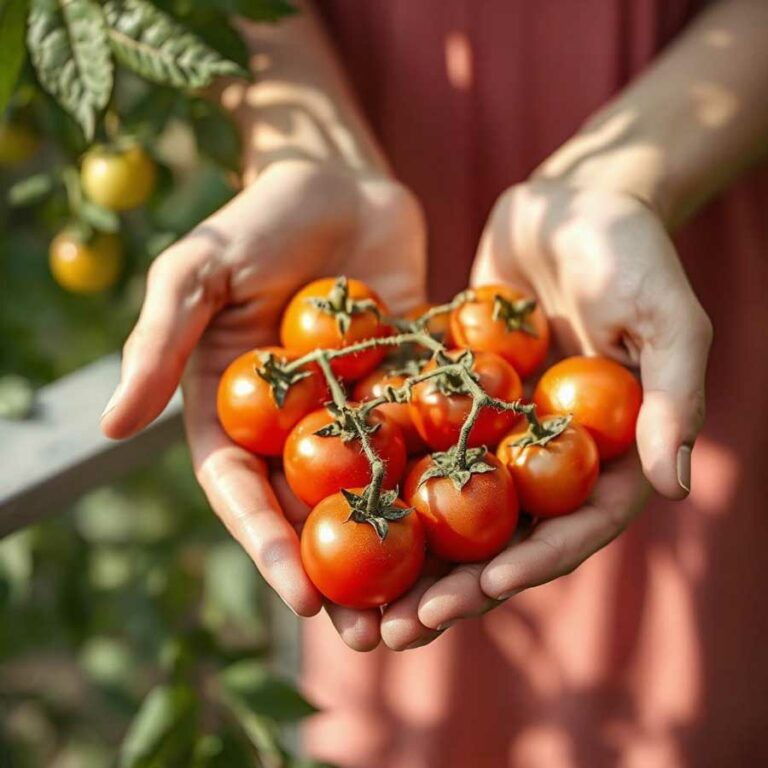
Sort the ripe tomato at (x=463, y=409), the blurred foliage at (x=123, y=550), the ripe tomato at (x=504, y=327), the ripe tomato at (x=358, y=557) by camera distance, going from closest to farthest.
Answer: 1. the ripe tomato at (x=358, y=557)
2. the ripe tomato at (x=463, y=409)
3. the ripe tomato at (x=504, y=327)
4. the blurred foliage at (x=123, y=550)

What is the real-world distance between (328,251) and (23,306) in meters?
0.53

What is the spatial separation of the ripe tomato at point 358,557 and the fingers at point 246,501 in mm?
21

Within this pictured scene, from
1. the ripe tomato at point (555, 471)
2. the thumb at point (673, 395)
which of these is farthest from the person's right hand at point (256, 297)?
the thumb at point (673, 395)

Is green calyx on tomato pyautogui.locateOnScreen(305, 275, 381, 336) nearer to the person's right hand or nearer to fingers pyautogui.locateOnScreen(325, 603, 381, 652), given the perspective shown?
the person's right hand

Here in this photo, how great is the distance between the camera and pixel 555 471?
93 cm

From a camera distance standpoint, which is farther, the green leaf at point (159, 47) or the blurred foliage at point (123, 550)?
the blurred foliage at point (123, 550)

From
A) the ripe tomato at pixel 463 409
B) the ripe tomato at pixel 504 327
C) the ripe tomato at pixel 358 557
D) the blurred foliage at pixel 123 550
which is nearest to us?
the ripe tomato at pixel 358 557

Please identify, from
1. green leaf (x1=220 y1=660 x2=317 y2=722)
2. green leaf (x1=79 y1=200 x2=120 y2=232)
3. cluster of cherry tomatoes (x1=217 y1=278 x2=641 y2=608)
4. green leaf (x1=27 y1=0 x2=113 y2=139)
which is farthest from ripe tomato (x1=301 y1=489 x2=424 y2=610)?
green leaf (x1=79 y1=200 x2=120 y2=232)

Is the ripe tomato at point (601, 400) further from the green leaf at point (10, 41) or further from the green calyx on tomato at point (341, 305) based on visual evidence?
the green leaf at point (10, 41)

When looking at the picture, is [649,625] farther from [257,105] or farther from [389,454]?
[257,105]

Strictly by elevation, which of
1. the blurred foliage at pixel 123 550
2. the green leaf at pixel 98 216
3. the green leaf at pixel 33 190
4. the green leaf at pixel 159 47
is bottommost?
the blurred foliage at pixel 123 550

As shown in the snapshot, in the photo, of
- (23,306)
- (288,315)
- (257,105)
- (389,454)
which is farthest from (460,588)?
(23,306)

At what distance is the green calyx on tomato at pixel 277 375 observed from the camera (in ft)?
3.27

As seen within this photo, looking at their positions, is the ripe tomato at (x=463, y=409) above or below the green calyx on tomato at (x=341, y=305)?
below
